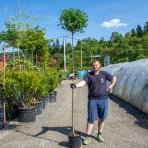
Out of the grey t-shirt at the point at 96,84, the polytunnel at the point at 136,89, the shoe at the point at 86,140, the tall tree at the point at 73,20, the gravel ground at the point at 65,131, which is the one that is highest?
the tall tree at the point at 73,20

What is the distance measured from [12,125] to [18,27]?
6.68 m

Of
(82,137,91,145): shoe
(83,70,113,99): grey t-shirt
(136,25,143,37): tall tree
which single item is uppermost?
(136,25,143,37): tall tree

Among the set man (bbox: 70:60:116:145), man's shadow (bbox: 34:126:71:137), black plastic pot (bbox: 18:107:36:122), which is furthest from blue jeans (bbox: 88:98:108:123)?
black plastic pot (bbox: 18:107:36:122)

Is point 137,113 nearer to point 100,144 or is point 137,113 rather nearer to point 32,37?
point 100,144

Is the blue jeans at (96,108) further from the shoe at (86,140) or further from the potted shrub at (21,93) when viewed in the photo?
the potted shrub at (21,93)

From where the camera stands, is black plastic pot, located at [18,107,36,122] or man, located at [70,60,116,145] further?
black plastic pot, located at [18,107,36,122]

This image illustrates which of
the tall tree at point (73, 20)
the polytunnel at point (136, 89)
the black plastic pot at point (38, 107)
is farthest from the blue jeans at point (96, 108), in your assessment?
the tall tree at point (73, 20)

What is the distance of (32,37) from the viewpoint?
52.9 feet

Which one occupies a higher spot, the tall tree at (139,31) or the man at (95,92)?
the tall tree at (139,31)

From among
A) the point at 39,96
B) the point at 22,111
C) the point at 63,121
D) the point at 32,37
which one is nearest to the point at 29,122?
the point at 22,111

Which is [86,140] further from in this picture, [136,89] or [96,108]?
[136,89]

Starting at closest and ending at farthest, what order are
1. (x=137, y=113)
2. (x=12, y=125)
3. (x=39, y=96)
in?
(x=12, y=125) → (x=137, y=113) → (x=39, y=96)

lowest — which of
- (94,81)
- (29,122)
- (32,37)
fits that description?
(29,122)

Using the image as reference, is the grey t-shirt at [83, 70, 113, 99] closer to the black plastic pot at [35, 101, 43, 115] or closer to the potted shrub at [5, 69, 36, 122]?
the potted shrub at [5, 69, 36, 122]
